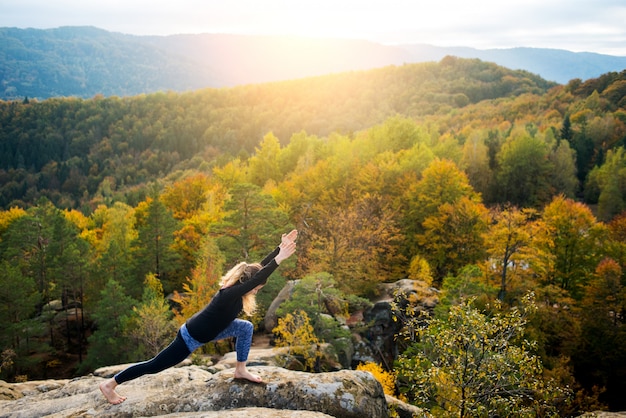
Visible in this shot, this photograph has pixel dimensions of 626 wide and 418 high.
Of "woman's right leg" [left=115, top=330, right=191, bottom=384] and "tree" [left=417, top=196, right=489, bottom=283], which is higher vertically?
"woman's right leg" [left=115, top=330, right=191, bottom=384]

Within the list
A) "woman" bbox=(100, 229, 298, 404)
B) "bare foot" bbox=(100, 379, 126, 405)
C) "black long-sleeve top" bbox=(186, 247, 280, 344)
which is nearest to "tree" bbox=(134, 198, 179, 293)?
"bare foot" bbox=(100, 379, 126, 405)

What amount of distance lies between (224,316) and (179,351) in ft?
4.04

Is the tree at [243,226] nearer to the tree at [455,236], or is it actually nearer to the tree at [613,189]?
the tree at [455,236]


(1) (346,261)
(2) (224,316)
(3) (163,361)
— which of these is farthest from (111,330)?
(2) (224,316)

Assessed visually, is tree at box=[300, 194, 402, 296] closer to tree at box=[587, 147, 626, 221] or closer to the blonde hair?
the blonde hair

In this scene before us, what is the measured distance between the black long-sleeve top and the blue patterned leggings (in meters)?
0.23

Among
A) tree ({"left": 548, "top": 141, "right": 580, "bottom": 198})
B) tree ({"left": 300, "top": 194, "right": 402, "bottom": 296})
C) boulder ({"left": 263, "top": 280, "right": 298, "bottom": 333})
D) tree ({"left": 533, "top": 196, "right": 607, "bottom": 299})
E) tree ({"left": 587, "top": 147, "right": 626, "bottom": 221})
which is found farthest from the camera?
tree ({"left": 548, "top": 141, "right": 580, "bottom": 198})

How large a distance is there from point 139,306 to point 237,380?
29.3 m

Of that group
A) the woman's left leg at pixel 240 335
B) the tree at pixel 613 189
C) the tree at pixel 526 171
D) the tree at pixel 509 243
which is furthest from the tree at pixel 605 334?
the tree at pixel 613 189

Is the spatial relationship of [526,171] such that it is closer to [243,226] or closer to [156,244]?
[243,226]

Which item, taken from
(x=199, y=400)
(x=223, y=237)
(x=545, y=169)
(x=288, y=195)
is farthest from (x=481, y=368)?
(x=545, y=169)

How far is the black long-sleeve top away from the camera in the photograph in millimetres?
7555

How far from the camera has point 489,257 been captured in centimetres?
4306

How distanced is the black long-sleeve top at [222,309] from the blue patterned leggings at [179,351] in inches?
9.1
